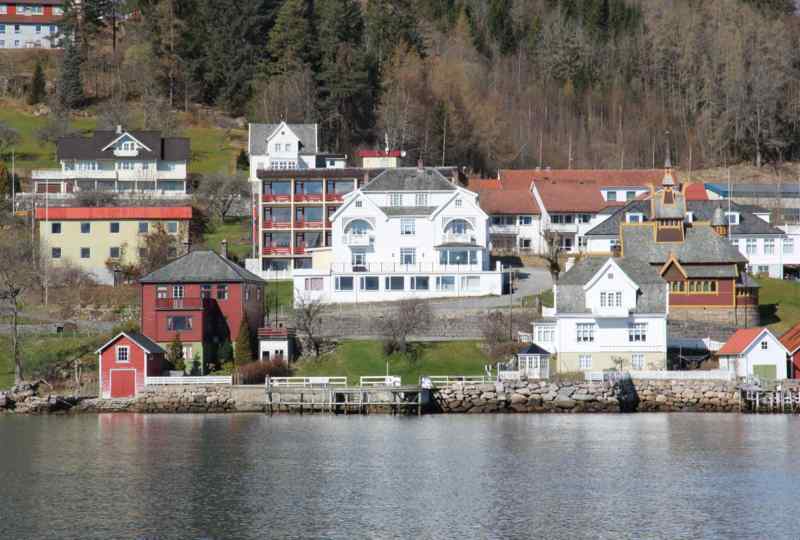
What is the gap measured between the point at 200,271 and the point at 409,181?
64.0 ft

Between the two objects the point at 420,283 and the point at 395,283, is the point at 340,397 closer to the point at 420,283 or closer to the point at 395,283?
the point at 395,283

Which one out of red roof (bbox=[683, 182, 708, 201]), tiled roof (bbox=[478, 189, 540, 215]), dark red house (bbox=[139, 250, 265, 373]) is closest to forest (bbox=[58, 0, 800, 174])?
tiled roof (bbox=[478, 189, 540, 215])

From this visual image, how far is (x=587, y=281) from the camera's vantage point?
76.1 m

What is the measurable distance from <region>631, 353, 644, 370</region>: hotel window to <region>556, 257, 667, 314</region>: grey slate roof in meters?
2.15

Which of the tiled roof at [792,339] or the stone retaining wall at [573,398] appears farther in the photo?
the tiled roof at [792,339]

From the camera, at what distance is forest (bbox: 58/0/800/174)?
12500 cm

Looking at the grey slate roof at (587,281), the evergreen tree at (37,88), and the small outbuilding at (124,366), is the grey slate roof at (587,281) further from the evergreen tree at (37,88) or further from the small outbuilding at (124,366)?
the evergreen tree at (37,88)

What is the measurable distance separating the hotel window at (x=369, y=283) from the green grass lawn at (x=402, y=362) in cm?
1080

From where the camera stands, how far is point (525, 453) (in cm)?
5681

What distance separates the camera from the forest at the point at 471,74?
410 ft

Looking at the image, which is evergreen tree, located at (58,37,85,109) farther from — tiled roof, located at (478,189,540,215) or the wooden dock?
the wooden dock

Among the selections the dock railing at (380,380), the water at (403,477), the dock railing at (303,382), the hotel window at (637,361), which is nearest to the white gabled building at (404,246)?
the dock railing at (380,380)

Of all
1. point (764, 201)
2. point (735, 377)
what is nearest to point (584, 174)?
point (764, 201)

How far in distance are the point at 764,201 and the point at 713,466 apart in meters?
64.3
